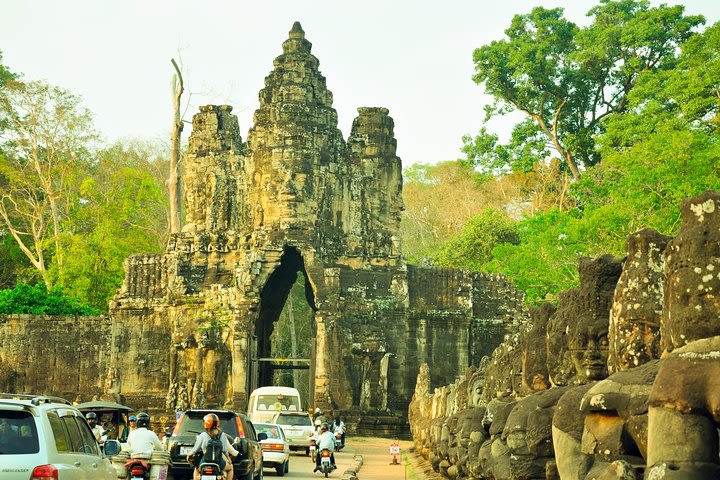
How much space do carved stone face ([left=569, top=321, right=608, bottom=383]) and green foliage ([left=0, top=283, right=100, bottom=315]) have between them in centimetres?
3333

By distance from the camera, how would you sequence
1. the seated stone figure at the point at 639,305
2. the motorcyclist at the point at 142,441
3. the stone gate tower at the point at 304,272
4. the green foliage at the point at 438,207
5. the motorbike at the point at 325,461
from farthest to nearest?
the green foliage at the point at 438,207 → the stone gate tower at the point at 304,272 → the motorbike at the point at 325,461 → the motorcyclist at the point at 142,441 → the seated stone figure at the point at 639,305

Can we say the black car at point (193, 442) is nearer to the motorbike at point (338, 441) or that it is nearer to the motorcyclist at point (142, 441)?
the motorcyclist at point (142, 441)

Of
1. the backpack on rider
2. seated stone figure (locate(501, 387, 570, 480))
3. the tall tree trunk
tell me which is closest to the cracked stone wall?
the tall tree trunk

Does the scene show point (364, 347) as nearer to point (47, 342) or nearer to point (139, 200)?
point (47, 342)

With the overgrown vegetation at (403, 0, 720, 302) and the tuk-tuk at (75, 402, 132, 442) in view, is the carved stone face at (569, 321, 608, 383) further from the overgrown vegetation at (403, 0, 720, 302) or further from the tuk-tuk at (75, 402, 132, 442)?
the overgrown vegetation at (403, 0, 720, 302)

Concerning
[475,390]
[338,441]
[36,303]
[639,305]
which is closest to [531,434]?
[639,305]

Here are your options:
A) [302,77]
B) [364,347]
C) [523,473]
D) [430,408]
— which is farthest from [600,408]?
[302,77]

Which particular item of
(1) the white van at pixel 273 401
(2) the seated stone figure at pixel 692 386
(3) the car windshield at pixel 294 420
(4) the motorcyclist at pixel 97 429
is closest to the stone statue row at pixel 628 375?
(2) the seated stone figure at pixel 692 386

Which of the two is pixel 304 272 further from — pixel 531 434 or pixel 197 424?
pixel 531 434

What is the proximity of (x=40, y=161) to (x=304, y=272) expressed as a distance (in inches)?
749

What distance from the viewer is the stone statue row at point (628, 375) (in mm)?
6711

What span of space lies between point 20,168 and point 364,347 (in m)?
22.3

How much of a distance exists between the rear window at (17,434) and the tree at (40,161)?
138 feet

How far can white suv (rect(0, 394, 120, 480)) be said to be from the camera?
8680mm
